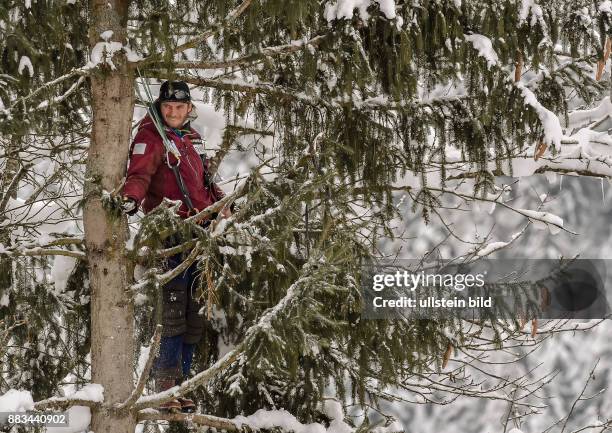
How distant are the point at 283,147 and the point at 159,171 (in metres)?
0.73

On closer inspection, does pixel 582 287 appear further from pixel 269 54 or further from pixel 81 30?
pixel 81 30

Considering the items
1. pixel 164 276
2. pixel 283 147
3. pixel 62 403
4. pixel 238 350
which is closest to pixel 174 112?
pixel 283 147

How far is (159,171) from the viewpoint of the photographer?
500cm

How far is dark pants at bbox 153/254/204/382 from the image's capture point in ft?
16.6

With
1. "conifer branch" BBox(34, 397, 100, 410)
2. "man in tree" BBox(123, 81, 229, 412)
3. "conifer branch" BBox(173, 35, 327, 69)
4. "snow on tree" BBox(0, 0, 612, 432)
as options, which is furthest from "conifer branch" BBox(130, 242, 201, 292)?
"conifer branch" BBox(173, 35, 327, 69)

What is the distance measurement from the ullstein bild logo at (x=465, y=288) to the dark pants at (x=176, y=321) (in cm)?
102

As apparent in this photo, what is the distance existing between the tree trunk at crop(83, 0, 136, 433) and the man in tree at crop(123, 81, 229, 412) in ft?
0.50

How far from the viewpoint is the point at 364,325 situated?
5422mm

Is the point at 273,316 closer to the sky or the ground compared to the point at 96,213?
closer to the ground

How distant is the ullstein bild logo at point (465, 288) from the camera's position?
5.50 meters

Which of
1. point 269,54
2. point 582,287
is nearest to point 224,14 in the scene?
point 269,54

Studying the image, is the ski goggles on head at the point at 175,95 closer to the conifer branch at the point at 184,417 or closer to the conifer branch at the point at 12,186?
the conifer branch at the point at 12,186

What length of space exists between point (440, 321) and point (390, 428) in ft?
2.38

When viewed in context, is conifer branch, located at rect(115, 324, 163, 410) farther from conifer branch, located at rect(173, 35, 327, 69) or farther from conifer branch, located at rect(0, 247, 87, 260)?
conifer branch, located at rect(173, 35, 327, 69)
